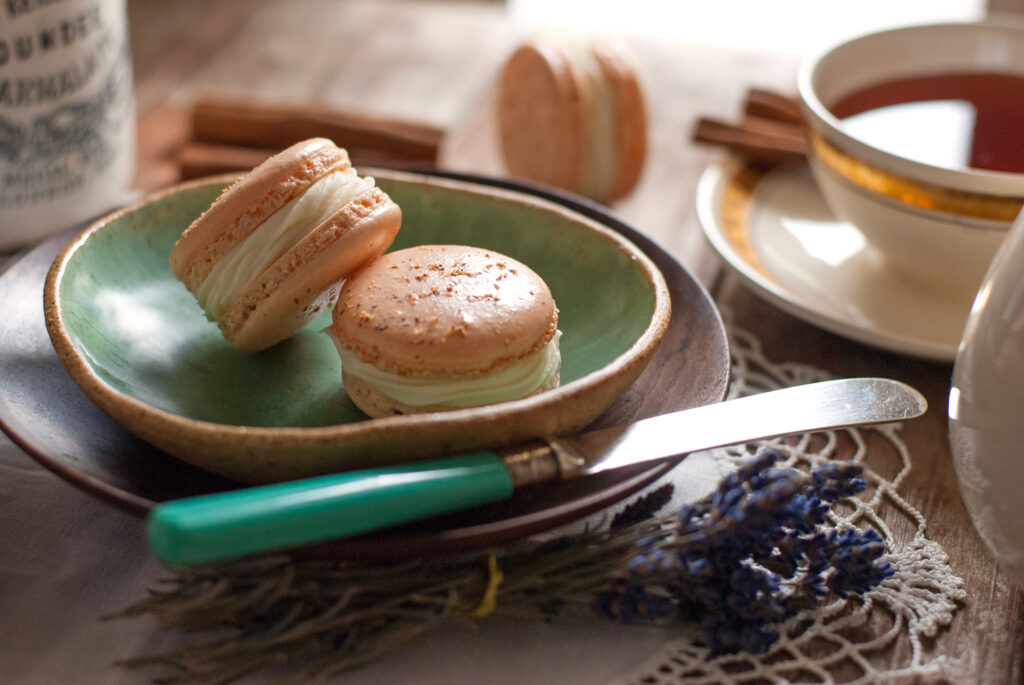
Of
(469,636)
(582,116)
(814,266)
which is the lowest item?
(469,636)

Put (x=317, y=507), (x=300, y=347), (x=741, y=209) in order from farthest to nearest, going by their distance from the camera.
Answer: (x=741, y=209) → (x=300, y=347) → (x=317, y=507)

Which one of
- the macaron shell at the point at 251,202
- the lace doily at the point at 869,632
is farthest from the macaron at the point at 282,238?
the lace doily at the point at 869,632

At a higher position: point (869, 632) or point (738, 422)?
point (738, 422)

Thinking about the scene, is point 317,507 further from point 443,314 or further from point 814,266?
point 814,266

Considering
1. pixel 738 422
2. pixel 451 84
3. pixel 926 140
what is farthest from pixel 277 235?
pixel 451 84

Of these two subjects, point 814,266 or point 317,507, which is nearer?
point 317,507

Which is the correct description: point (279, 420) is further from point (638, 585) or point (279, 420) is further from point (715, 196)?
point (715, 196)

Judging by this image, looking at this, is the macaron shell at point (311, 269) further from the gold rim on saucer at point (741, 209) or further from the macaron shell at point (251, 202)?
the gold rim on saucer at point (741, 209)
